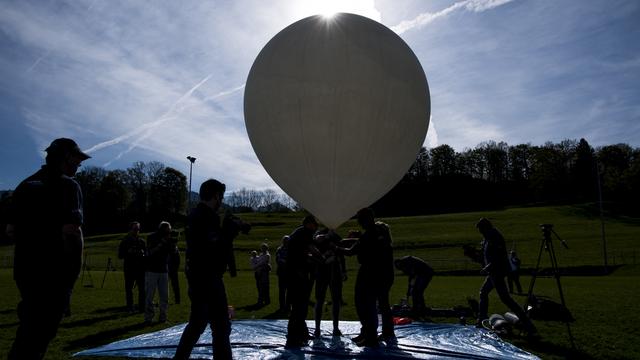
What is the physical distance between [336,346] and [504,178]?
368ft

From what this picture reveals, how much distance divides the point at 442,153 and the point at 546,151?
22636 millimetres

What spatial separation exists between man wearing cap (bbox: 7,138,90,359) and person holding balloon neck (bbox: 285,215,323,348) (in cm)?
335

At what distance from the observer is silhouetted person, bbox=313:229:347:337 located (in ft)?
23.8

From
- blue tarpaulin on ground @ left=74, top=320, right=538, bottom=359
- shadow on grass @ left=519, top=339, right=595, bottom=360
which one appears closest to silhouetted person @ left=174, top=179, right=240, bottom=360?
blue tarpaulin on ground @ left=74, top=320, right=538, bottom=359

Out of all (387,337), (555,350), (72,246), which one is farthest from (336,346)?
(72,246)

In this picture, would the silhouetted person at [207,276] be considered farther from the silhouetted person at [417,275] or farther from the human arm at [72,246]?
the silhouetted person at [417,275]

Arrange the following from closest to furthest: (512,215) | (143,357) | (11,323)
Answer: (143,357) → (11,323) → (512,215)

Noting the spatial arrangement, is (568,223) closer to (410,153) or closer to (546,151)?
(546,151)

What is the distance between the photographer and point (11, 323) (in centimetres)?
854

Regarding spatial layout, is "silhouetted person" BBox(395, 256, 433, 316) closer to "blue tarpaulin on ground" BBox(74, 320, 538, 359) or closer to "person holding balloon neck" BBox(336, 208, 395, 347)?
"blue tarpaulin on ground" BBox(74, 320, 538, 359)

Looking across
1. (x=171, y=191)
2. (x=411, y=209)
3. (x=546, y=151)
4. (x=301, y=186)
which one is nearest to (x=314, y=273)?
(x=301, y=186)

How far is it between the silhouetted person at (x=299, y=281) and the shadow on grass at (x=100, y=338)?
288 centimetres

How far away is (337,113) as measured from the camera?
8.34 m

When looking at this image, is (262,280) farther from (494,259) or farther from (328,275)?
(494,259)
